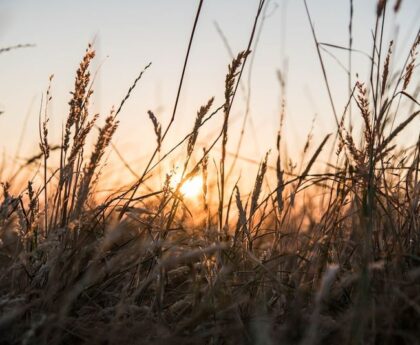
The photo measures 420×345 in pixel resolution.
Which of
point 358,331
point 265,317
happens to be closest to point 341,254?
point 265,317

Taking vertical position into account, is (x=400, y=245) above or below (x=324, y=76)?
below

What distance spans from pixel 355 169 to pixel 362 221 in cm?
34

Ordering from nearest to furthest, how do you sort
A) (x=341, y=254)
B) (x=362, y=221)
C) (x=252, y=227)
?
(x=362, y=221)
(x=341, y=254)
(x=252, y=227)

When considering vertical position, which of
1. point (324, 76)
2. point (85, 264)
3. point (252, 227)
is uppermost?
point (324, 76)

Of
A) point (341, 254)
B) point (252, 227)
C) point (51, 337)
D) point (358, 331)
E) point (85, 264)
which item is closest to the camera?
point (358, 331)

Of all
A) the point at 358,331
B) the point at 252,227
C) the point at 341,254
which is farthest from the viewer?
the point at 252,227

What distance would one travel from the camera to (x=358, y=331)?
1.16m

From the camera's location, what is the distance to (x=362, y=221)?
1.51 meters

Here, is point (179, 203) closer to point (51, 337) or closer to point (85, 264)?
point (85, 264)

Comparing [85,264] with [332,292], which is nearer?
[332,292]

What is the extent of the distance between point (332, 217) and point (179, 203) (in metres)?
0.47

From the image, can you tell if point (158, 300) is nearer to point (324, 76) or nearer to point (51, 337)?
point (51, 337)

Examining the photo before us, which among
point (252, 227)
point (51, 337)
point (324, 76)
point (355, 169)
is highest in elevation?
point (324, 76)

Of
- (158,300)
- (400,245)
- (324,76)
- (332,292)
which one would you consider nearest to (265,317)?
(332,292)
